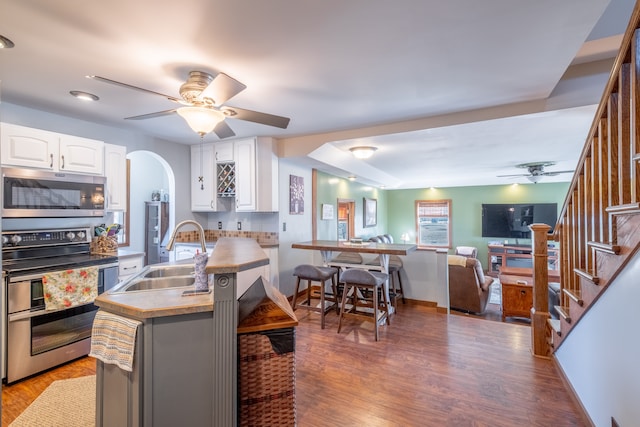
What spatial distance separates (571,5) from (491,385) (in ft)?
8.31

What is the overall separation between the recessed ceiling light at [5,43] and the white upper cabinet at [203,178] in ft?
8.24

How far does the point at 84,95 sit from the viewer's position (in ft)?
8.68

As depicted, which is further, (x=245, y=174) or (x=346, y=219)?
(x=346, y=219)

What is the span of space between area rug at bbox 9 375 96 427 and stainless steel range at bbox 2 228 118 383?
0.30 m

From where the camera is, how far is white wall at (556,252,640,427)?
1388 millimetres

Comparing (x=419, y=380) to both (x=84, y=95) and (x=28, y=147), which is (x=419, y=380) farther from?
(x=28, y=147)

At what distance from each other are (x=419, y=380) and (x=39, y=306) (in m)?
3.15

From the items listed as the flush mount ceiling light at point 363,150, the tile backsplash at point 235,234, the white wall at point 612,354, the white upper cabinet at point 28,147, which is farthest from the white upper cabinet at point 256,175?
the white wall at point 612,354

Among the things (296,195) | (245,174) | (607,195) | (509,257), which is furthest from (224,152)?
(509,257)

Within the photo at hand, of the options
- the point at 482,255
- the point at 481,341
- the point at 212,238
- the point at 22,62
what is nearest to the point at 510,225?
the point at 482,255

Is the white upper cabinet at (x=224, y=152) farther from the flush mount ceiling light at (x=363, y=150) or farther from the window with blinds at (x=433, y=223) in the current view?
the window with blinds at (x=433, y=223)

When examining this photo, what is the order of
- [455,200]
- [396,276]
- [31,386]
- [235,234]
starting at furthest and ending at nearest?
[455,200] < [235,234] < [396,276] < [31,386]

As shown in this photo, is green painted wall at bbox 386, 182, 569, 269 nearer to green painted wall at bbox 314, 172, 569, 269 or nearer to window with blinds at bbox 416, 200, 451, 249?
green painted wall at bbox 314, 172, 569, 269

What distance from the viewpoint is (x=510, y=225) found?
7832mm
